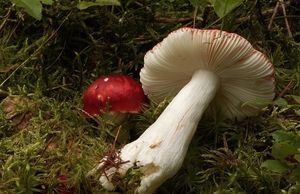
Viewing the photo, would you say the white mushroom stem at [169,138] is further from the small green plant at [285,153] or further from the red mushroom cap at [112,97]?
the small green plant at [285,153]

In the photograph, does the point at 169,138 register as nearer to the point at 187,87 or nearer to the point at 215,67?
the point at 187,87

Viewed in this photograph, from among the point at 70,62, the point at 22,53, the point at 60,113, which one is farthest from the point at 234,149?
the point at 22,53

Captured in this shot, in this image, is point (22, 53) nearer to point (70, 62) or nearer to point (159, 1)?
point (70, 62)

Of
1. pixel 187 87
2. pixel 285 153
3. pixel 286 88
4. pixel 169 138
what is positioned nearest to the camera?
pixel 285 153

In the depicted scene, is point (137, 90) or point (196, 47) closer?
point (196, 47)

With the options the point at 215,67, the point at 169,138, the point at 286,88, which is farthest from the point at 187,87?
the point at 286,88

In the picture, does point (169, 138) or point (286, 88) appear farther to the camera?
point (286, 88)

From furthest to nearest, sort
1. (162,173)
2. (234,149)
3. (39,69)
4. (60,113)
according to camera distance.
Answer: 1. (39,69)
2. (60,113)
3. (234,149)
4. (162,173)
